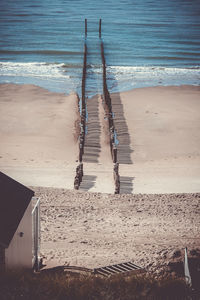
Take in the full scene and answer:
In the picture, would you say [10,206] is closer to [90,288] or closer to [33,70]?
[90,288]

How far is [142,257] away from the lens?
8.98m

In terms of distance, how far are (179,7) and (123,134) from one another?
6175cm

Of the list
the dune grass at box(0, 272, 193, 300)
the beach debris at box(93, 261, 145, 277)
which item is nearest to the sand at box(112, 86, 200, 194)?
the beach debris at box(93, 261, 145, 277)

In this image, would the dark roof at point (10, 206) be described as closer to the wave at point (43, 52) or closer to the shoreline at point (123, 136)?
the shoreline at point (123, 136)

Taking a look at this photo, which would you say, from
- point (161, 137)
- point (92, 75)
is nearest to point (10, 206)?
point (161, 137)

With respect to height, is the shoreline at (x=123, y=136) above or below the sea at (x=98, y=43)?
below

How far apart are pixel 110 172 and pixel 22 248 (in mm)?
8664

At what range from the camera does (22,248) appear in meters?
7.60

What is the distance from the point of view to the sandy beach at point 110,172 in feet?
32.3

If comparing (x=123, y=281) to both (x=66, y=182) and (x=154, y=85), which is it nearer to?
(x=66, y=182)

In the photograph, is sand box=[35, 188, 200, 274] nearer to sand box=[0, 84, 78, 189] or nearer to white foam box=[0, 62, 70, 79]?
sand box=[0, 84, 78, 189]

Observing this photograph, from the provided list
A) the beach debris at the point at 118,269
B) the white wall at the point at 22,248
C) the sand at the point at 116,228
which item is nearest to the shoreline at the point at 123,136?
the sand at the point at 116,228

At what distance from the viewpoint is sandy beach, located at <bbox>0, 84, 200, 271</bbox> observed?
984 centimetres

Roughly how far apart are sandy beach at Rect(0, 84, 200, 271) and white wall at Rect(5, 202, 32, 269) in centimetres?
108
